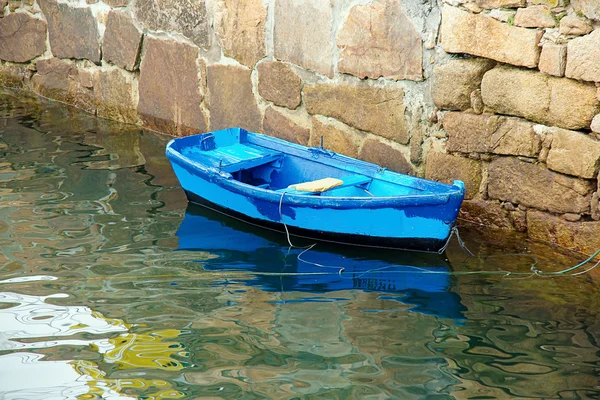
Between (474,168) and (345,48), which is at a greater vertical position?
(345,48)

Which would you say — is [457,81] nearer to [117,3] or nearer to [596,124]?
[596,124]

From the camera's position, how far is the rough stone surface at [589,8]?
14.3 ft

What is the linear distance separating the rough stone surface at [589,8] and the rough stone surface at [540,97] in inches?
15.1

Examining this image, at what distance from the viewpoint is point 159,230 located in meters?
5.42

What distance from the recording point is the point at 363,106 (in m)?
5.79

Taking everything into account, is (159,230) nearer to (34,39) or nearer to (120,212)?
(120,212)

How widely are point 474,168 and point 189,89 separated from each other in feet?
9.42

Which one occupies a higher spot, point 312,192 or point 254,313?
point 312,192

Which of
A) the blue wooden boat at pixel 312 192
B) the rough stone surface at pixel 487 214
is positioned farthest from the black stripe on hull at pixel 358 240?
the rough stone surface at pixel 487 214

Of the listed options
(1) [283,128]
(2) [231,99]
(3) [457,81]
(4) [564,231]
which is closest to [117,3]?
(2) [231,99]

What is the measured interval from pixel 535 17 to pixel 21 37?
5846 millimetres

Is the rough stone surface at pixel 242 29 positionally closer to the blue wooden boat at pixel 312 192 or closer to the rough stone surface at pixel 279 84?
the rough stone surface at pixel 279 84

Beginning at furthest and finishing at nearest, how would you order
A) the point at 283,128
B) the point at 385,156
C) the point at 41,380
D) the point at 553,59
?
the point at 283,128, the point at 385,156, the point at 553,59, the point at 41,380

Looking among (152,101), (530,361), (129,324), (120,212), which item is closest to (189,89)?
(152,101)
